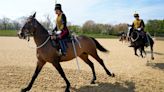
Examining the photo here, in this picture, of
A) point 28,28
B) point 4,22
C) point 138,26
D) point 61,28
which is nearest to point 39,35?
point 28,28

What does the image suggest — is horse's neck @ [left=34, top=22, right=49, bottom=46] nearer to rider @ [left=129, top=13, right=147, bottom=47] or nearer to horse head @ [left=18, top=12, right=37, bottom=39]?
horse head @ [left=18, top=12, right=37, bottom=39]

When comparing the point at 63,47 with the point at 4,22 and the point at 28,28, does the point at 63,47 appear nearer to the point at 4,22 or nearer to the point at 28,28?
the point at 28,28

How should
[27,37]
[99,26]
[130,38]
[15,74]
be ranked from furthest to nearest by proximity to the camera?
[99,26] < [130,38] < [15,74] < [27,37]

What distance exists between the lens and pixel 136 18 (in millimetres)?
15312

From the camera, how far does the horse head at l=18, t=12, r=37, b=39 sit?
26.6 feet

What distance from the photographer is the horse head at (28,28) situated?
319 inches

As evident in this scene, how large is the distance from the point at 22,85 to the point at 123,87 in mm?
3043

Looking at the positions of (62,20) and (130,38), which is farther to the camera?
(130,38)

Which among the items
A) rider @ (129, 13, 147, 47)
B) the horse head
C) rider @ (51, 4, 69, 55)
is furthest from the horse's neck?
rider @ (129, 13, 147, 47)

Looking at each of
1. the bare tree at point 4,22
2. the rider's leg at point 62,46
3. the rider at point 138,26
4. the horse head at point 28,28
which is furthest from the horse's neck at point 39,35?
the bare tree at point 4,22

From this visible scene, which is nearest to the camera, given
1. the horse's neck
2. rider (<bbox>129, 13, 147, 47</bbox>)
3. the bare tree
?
the horse's neck

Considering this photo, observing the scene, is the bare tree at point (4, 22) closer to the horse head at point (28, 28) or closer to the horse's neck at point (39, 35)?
the horse's neck at point (39, 35)

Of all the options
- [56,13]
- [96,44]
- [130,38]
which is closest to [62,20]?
[56,13]

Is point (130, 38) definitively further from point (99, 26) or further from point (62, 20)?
point (99, 26)
